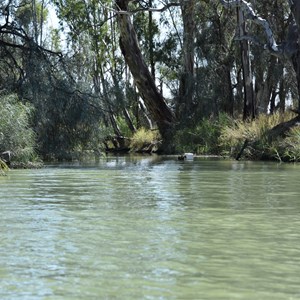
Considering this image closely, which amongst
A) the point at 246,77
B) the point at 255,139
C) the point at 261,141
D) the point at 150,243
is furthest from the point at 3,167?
the point at 246,77

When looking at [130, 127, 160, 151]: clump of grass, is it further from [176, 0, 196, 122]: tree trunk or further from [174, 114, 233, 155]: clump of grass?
[174, 114, 233, 155]: clump of grass

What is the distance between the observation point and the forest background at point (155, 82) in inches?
1005

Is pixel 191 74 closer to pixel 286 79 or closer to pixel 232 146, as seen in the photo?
pixel 286 79

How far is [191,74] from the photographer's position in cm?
3912

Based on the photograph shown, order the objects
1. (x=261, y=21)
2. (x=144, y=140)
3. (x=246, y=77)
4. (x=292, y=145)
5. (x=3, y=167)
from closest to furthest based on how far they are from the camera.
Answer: (x=3, y=167)
(x=292, y=145)
(x=261, y=21)
(x=246, y=77)
(x=144, y=140)

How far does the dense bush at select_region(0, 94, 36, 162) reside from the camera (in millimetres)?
20578

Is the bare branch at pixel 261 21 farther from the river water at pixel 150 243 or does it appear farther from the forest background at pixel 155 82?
the river water at pixel 150 243

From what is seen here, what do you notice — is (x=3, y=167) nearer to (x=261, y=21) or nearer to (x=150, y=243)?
(x=150, y=243)

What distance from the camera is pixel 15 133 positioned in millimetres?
20750

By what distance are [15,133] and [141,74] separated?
57.4 feet

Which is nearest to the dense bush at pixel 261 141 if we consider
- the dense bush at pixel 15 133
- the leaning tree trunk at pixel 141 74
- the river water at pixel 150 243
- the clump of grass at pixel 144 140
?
the leaning tree trunk at pixel 141 74

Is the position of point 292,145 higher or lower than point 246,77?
lower

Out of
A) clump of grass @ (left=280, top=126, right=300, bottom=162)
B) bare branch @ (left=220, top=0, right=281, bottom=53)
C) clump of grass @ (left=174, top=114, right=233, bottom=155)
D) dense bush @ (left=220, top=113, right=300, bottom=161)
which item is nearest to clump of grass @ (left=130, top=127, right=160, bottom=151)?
clump of grass @ (left=174, top=114, right=233, bottom=155)

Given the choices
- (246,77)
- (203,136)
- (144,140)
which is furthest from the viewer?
(144,140)
